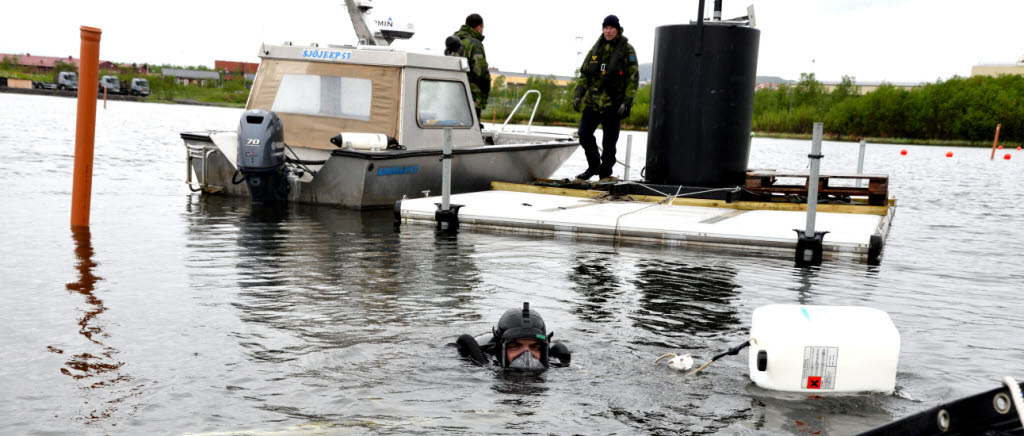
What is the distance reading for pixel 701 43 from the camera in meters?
11.6

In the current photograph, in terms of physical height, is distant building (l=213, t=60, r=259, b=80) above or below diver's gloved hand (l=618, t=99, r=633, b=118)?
above

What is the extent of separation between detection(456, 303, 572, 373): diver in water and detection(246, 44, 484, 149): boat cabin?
299 inches

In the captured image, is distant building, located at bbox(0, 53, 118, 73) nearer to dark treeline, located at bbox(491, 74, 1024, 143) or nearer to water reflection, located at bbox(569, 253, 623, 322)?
dark treeline, located at bbox(491, 74, 1024, 143)

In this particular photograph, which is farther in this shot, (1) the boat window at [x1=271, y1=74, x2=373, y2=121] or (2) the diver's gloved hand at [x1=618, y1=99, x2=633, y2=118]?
(1) the boat window at [x1=271, y1=74, x2=373, y2=121]

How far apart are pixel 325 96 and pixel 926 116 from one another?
82371 millimetres

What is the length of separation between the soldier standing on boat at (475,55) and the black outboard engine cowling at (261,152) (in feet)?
10.7

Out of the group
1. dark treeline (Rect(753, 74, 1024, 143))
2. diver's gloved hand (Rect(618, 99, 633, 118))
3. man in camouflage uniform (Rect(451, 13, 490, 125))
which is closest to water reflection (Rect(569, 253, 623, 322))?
diver's gloved hand (Rect(618, 99, 633, 118))

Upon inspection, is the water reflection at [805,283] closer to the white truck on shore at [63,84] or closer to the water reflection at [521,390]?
the water reflection at [521,390]

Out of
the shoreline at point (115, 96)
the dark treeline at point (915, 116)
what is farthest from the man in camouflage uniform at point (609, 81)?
the shoreline at point (115, 96)

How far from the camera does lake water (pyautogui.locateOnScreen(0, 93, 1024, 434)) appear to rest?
4527 mm

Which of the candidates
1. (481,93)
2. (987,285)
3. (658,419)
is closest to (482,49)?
(481,93)

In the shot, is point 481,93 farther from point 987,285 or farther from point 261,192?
point 987,285

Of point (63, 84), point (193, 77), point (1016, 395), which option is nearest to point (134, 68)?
point (193, 77)

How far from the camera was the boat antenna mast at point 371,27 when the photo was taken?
13734 millimetres
